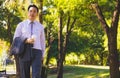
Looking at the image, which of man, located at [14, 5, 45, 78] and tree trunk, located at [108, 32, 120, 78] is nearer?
man, located at [14, 5, 45, 78]

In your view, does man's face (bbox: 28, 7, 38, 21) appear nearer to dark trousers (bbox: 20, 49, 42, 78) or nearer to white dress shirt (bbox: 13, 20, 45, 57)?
white dress shirt (bbox: 13, 20, 45, 57)

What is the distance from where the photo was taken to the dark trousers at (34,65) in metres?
6.88

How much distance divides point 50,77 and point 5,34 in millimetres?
6492

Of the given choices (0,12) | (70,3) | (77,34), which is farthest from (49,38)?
(70,3)

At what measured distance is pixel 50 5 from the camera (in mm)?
26219

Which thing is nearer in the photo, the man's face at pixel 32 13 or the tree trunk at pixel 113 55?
the man's face at pixel 32 13

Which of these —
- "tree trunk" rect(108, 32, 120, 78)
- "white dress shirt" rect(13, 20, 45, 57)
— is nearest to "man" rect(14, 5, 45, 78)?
"white dress shirt" rect(13, 20, 45, 57)

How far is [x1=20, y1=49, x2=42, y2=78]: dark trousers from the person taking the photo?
688cm

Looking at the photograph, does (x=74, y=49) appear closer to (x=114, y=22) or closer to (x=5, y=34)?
(x=5, y=34)

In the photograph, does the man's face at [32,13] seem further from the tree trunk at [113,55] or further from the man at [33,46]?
the tree trunk at [113,55]

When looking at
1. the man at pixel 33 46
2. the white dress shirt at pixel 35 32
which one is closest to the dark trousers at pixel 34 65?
the man at pixel 33 46

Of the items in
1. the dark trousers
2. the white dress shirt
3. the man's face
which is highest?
the man's face

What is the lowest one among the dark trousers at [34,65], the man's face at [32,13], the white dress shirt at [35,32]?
the dark trousers at [34,65]

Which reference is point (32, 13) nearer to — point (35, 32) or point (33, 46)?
point (35, 32)
